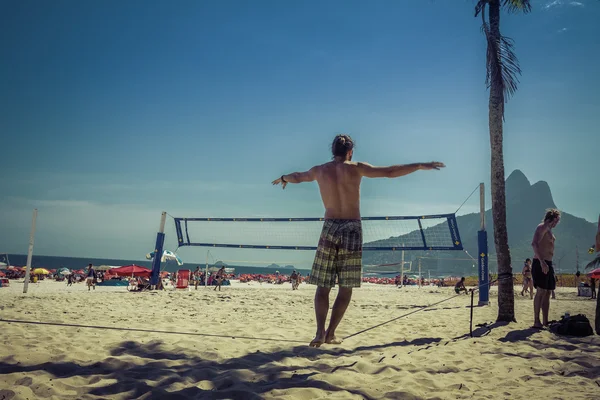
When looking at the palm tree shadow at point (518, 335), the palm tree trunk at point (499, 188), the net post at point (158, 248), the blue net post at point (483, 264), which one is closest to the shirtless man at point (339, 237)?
the palm tree shadow at point (518, 335)

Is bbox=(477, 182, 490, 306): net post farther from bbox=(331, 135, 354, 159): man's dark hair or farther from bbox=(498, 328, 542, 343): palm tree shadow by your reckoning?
bbox=(331, 135, 354, 159): man's dark hair

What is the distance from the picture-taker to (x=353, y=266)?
3.01 m

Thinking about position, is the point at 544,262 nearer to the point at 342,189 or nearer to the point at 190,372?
the point at 342,189

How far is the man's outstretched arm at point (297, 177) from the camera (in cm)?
321

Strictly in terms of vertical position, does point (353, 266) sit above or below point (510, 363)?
above

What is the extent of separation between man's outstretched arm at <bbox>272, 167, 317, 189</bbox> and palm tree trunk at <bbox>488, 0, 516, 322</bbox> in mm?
3966

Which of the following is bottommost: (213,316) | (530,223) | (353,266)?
(213,316)

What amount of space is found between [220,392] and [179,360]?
2.65 feet

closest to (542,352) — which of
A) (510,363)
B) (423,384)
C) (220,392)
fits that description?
(510,363)

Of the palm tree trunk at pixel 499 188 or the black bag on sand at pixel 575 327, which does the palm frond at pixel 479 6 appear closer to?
the palm tree trunk at pixel 499 188

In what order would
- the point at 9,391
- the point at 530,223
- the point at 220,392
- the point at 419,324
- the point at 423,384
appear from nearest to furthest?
the point at 9,391 → the point at 220,392 → the point at 423,384 → the point at 419,324 → the point at 530,223

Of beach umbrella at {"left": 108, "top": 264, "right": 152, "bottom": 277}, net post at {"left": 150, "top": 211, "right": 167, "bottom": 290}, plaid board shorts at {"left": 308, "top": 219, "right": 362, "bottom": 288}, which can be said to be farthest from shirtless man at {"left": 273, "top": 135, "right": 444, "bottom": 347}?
beach umbrella at {"left": 108, "top": 264, "right": 152, "bottom": 277}

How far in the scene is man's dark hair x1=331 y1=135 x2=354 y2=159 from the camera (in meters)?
3.13

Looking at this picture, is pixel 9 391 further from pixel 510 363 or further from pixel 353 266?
pixel 510 363
